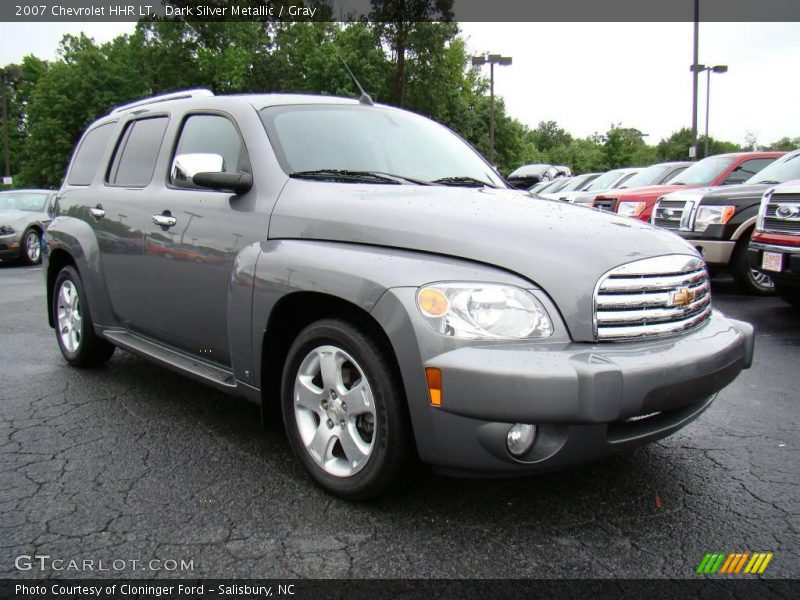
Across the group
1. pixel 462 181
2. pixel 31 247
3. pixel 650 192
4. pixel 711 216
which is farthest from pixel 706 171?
pixel 31 247

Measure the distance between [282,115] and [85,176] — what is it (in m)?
2.08

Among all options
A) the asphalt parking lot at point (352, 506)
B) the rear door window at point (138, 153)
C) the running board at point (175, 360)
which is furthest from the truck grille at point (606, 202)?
the running board at point (175, 360)

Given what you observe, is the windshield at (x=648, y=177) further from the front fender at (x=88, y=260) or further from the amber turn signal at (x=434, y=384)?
the amber turn signal at (x=434, y=384)

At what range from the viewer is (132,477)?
10.2ft

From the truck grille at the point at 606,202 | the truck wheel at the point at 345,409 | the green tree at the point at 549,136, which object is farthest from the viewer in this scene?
the green tree at the point at 549,136

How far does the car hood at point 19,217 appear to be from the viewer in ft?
45.3

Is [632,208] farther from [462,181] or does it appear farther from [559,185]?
[559,185]

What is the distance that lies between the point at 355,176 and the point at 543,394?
5.19 ft

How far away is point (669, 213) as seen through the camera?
884 centimetres

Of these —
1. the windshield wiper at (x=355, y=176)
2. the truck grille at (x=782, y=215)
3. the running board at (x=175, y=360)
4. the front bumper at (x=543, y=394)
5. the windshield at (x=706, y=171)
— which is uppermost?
the windshield wiper at (x=355, y=176)

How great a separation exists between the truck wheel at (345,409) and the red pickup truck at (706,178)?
8084mm

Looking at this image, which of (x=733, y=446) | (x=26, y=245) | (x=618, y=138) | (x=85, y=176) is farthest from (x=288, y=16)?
(x=733, y=446)

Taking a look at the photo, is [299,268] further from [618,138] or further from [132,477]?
[618,138]

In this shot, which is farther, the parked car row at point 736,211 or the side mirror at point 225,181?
the parked car row at point 736,211
